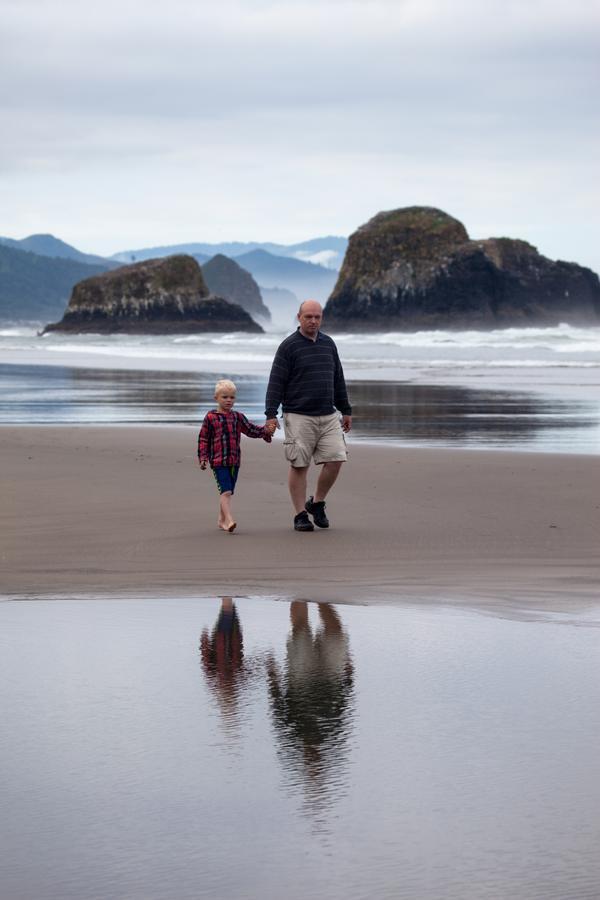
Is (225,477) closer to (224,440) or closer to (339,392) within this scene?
(224,440)

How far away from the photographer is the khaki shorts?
9031mm

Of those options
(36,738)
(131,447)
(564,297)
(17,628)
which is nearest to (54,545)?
(17,628)

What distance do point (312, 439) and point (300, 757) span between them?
530cm

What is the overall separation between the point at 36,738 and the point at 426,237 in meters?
141

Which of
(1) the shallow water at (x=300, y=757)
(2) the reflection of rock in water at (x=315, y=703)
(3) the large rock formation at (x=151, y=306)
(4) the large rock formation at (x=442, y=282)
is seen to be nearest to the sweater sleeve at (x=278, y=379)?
(2) the reflection of rock in water at (x=315, y=703)

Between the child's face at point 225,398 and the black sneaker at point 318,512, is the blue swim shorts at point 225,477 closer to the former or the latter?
the child's face at point 225,398

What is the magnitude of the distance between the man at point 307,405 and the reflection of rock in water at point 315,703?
9.99ft

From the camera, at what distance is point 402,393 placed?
25.2 meters

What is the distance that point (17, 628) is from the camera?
571 cm

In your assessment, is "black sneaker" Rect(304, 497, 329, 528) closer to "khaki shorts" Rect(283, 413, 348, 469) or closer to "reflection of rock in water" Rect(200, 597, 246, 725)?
"khaki shorts" Rect(283, 413, 348, 469)

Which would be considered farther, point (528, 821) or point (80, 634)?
point (80, 634)

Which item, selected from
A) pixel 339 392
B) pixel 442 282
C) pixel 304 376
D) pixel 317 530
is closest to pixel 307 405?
pixel 304 376

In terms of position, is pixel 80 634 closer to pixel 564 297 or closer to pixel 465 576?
pixel 465 576

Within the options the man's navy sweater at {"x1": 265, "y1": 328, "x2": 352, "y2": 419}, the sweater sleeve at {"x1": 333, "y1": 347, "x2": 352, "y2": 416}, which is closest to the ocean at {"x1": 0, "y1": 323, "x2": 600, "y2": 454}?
the sweater sleeve at {"x1": 333, "y1": 347, "x2": 352, "y2": 416}
